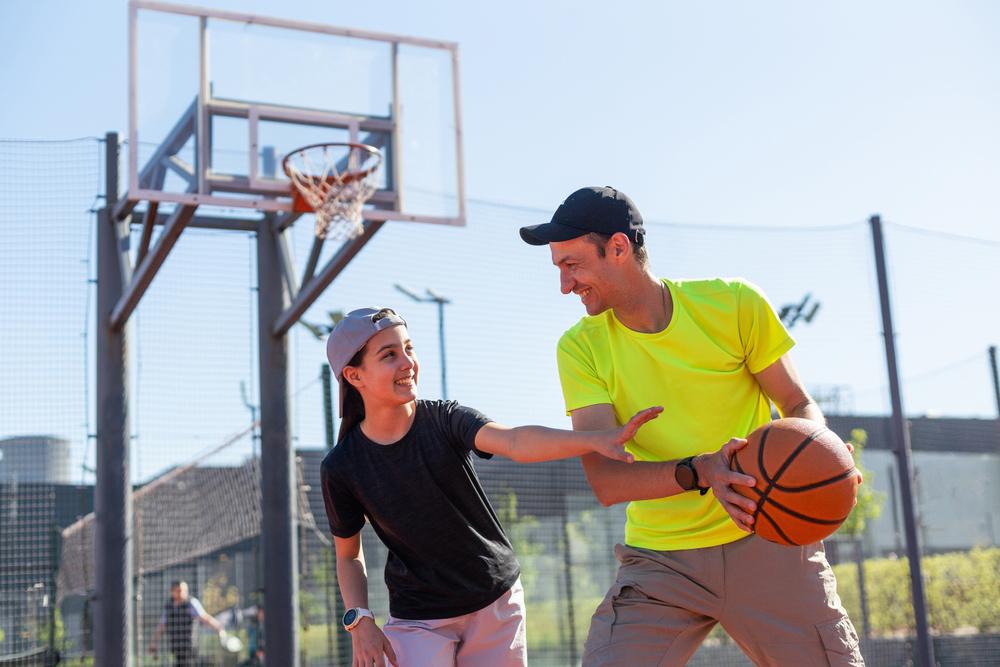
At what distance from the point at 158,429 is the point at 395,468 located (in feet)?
13.5

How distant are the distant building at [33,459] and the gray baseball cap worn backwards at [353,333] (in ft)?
13.1

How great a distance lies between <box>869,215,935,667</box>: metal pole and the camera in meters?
7.68

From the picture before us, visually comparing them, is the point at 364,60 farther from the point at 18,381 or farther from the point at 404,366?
the point at 404,366

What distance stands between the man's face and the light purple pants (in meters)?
0.94

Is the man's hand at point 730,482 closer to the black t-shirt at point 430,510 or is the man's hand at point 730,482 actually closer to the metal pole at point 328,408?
the black t-shirt at point 430,510

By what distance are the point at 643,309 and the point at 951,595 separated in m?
6.53

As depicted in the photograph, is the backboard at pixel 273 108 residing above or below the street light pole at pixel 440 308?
above

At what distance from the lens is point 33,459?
681 centimetres

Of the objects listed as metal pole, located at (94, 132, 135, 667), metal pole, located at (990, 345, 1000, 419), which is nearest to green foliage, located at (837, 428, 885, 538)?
metal pole, located at (990, 345, 1000, 419)

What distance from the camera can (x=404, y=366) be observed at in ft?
11.0

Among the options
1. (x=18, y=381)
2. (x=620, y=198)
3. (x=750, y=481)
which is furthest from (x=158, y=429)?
(x=750, y=481)

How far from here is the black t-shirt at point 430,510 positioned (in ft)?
11.0

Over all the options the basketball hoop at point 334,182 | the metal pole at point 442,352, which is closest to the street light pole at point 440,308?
the metal pole at point 442,352

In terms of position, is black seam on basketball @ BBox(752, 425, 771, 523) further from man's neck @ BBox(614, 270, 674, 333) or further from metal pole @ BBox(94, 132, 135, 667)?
metal pole @ BBox(94, 132, 135, 667)
